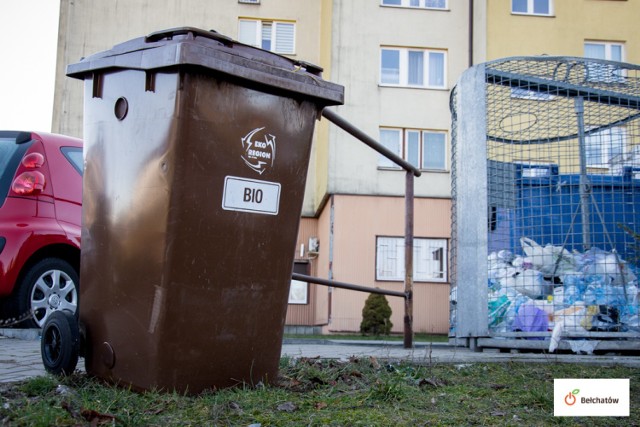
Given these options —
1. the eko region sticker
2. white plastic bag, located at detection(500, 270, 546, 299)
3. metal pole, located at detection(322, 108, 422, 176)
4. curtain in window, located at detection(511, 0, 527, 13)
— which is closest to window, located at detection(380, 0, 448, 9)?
curtain in window, located at detection(511, 0, 527, 13)


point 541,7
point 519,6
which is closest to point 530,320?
point 519,6

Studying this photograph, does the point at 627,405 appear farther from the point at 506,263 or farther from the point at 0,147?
the point at 0,147

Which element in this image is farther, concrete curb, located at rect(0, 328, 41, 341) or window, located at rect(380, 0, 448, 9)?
window, located at rect(380, 0, 448, 9)

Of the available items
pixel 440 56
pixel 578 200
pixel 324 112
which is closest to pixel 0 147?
pixel 324 112

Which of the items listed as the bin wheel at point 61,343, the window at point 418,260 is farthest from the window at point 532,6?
the bin wheel at point 61,343

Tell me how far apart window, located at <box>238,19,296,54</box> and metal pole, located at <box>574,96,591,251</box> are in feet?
61.7

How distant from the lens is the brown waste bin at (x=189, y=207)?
318 centimetres

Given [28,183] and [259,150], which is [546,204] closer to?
[259,150]

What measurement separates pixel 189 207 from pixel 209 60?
0.64 m

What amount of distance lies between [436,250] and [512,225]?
47.9 ft

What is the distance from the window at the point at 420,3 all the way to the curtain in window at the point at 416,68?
1.43 m

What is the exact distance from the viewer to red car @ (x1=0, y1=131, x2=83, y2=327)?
19.6 ft

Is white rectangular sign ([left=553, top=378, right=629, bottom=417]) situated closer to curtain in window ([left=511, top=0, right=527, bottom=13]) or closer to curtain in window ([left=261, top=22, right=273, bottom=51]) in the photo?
curtain in window ([left=511, top=0, right=527, bottom=13])

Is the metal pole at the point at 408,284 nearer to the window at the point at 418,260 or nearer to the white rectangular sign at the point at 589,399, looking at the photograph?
the white rectangular sign at the point at 589,399
